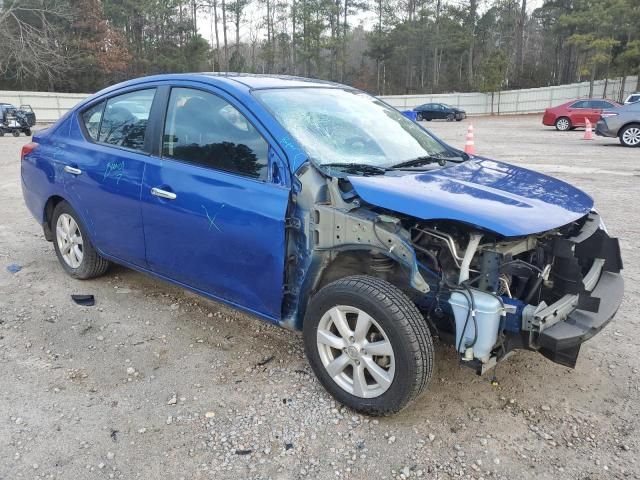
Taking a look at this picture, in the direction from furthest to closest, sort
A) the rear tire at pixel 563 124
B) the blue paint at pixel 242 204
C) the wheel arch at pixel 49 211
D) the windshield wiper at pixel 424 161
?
the rear tire at pixel 563 124
the wheel arch at pixel 49 211
the windshield wiper at pixel 424 161
the blue paint at pixel 242 204

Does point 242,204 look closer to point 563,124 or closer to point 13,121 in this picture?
point 13,121

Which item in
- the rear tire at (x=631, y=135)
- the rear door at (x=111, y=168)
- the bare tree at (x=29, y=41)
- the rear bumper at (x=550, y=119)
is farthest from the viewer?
the bare tree at (x=29, y=41)

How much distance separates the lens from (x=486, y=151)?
15.5 meters

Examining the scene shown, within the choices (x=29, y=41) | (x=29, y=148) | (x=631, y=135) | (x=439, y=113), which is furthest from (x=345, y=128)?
(x=439, y=113)

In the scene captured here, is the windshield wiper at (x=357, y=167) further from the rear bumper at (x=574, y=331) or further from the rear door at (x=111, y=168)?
the rear door at (x=111, y=168)

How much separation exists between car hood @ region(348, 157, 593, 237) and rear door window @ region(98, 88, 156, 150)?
70.1 inches

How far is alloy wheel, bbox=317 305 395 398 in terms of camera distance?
274 centimetres

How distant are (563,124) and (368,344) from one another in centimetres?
2413

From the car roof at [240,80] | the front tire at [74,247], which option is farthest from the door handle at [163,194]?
the front tire at [74,247]

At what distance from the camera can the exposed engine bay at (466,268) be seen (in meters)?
2.56

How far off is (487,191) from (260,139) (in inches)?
51.0

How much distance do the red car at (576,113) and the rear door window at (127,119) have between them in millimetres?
22896

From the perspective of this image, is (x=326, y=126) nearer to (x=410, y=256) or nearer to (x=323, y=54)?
(x=410, y=256)

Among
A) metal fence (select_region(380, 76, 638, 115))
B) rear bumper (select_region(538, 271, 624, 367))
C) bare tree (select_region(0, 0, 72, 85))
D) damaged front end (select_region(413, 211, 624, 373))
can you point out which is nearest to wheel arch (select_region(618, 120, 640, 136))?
damaged front end (select_region(413, 211, 624, 373))
